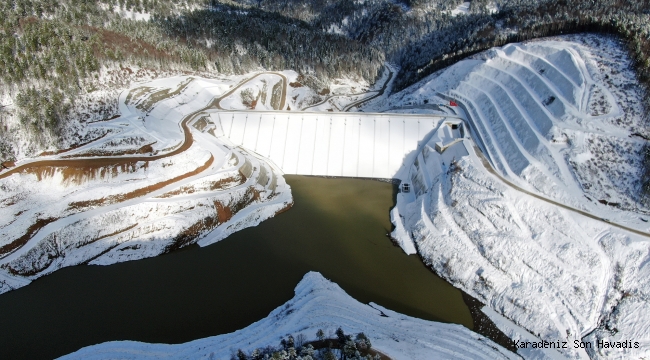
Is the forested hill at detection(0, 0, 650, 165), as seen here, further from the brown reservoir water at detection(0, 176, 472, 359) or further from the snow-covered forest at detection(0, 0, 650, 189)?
the brown reservoir water at detection(0, 176, 472, 359)

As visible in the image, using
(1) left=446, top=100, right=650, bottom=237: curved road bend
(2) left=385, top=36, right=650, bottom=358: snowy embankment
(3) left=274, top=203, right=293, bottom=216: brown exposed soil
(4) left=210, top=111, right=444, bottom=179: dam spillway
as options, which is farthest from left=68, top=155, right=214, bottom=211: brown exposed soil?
(1) left=446, top=100, right=650, bottom=237: curved road bend

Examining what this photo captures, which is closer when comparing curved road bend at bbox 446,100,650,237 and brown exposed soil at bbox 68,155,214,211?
curved road bend at bbox 446,100,650,237

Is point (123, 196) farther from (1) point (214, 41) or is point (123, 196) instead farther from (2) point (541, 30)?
(2) point (541, 30)

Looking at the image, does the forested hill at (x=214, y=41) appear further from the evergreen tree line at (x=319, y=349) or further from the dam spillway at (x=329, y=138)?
the evergreen tree line at (x=319, y=349)

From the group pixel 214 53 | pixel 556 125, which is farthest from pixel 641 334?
pixel 214 53

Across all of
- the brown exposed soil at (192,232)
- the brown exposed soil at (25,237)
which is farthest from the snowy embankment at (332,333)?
the brown exposed soil at (25,237)

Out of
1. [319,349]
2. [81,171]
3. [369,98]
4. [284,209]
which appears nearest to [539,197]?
[319,349]

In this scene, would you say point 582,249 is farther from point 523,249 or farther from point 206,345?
point 206,345
